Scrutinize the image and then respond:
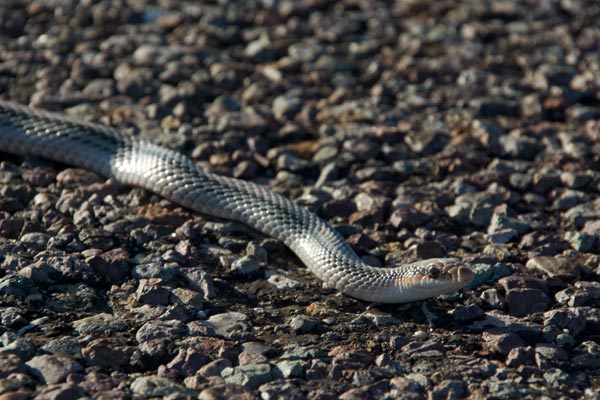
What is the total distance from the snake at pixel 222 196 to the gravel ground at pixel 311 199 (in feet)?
0.48

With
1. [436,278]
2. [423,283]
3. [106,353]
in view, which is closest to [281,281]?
[423,283]

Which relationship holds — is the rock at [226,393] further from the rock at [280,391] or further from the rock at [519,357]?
the rock at [519,357]

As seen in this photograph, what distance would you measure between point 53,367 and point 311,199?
3559 mm

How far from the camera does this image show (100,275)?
7961mm

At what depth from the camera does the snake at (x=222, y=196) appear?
7.91 metres

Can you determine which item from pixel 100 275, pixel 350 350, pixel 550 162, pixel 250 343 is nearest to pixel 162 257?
pixel 100 275

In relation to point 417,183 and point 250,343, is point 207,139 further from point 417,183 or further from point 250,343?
point 250,343

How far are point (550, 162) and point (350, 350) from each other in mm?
4203

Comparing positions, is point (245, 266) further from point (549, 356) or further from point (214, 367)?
point (549, 356)

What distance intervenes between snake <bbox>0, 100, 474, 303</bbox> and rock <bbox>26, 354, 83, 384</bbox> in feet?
7.92

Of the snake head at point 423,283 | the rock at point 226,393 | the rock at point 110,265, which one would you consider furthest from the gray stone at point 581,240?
the rock at point 110,265

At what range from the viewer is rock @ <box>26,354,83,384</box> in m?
6.55

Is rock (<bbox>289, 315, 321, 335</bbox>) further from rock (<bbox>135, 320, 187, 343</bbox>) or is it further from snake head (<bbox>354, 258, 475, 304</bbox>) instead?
rock (<bbox>135, 320, 187, 343</bbox>)

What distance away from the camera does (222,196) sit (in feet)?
30.2
